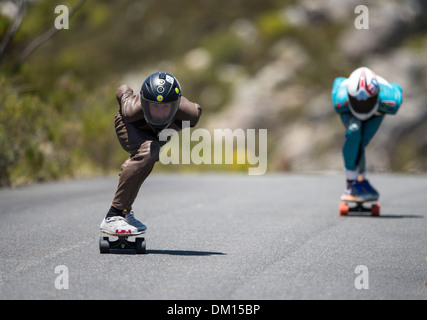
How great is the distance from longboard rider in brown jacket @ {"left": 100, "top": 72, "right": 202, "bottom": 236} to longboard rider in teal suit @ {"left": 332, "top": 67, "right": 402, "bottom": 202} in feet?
11.1

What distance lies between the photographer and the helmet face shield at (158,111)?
6.60m

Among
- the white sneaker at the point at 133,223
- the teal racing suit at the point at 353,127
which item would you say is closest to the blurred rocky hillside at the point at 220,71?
the teal racing suit at the point at 353,127

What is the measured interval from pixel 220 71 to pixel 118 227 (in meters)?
34.3

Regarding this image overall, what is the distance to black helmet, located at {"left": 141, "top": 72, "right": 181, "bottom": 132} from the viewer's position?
6523 mm

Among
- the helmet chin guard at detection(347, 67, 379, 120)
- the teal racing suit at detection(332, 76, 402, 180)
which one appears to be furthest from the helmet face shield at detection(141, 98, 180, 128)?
the teal racing suit at detection(332, 76, 402, 180)

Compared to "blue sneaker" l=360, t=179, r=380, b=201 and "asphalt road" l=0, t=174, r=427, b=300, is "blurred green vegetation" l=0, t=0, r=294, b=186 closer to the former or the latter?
"asphalt road" l=0, t=174, r=427, b=300

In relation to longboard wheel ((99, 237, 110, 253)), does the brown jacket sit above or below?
above

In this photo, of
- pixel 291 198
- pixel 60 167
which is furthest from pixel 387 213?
pixel 60 167

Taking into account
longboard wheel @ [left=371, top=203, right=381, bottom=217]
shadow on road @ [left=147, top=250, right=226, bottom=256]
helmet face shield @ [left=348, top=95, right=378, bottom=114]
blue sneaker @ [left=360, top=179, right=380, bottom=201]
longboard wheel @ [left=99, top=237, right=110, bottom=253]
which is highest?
helmet face shield @ [left=348, top=95, right=378, bottom=114]

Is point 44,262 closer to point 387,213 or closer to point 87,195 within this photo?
point 387,213

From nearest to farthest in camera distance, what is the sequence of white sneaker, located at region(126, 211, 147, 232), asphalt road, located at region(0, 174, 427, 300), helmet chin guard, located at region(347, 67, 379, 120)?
1. asphalt road, located at region(0, 174, 427, 300)
2. white sneaker, located at region(126, 211, 147, 232)
3. helmet chin guard, located at region(347, 67, 379, 120)

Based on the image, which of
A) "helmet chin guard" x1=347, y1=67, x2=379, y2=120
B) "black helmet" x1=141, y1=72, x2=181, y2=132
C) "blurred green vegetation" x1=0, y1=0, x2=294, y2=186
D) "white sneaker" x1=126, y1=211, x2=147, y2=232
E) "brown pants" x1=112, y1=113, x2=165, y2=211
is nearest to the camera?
"black helmet" x1=141, y1=72, x2=181, y2=132

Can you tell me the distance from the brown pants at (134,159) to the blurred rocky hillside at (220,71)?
7.56 m

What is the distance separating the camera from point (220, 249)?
23.4 ft
